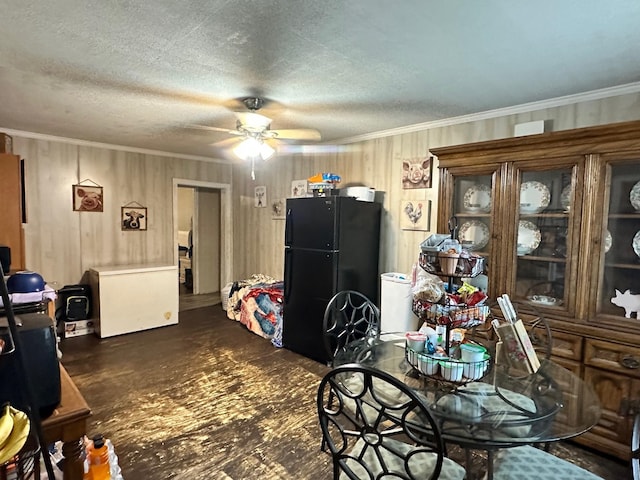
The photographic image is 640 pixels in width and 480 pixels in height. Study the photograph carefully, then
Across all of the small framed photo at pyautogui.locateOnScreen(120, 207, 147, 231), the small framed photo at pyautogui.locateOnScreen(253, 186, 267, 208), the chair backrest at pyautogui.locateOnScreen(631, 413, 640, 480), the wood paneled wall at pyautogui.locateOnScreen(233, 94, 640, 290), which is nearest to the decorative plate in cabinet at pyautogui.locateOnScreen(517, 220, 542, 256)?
the wood paneled wall at pyautogui.locateOnScreen(233, 94, 640, 290)

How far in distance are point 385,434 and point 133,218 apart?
4.87 meters

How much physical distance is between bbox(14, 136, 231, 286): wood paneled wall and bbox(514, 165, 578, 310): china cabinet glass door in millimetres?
4615

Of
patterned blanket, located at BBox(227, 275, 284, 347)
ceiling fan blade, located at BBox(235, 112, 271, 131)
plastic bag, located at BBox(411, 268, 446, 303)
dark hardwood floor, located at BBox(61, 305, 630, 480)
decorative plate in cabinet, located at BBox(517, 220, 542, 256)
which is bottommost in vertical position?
dark hardwood floor, located at BBox(61, 305, 630, 480)

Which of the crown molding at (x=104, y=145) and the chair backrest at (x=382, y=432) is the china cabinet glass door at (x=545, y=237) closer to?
the chair backrest at (x=382, y=432)

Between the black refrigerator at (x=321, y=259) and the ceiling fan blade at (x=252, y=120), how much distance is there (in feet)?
3.28

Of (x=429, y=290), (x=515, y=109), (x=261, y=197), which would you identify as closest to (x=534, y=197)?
(x=515, y=109)

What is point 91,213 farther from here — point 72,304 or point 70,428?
point 70,428

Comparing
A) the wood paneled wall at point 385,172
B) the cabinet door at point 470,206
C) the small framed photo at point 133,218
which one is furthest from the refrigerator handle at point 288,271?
the small framed photo at point 133,218

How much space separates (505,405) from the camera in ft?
5.05

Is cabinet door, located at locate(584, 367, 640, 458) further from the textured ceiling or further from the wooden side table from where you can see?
the wooden side table

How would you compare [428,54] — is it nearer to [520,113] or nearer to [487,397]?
[520,113]

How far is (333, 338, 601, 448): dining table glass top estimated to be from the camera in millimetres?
1323

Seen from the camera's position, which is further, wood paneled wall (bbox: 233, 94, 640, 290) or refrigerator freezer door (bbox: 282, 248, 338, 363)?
refrigerator freezer door (bbox: 282, 248, 338, 363)

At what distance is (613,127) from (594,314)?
1130 millimetres
